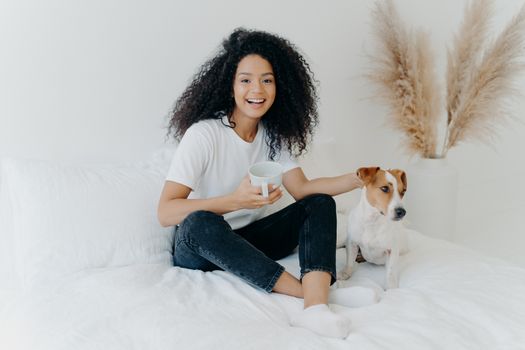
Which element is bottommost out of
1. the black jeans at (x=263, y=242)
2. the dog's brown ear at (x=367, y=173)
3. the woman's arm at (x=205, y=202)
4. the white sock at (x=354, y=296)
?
the white sock at (x=354, y=296)

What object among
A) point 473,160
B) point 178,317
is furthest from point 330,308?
point 473,160

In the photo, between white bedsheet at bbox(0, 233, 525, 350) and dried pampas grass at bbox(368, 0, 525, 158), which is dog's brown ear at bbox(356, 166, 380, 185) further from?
dried pampas grass at bbox(368, 0, 525, 158)

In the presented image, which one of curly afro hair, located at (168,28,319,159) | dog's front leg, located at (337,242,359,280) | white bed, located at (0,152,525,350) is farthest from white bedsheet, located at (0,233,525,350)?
curly afro hair, located at (168,28,319,159)

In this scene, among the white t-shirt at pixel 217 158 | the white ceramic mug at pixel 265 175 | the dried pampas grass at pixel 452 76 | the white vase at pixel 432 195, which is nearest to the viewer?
the white ceramic mug at pixel 265 175

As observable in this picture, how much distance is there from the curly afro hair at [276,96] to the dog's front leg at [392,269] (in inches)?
20.0

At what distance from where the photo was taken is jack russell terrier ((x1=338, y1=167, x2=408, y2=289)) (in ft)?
4.82

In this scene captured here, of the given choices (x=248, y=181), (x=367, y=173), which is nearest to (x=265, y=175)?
(x=248, y=181)

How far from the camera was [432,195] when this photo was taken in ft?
7.73

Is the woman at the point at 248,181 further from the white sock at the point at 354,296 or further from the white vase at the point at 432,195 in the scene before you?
the white vase at the point at 432,195

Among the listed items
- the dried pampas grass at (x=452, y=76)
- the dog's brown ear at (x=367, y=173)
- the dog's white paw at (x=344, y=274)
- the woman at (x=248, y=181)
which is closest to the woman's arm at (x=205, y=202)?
the woman at (x=248, y=181)

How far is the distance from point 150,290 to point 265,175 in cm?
43

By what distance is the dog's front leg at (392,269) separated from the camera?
5.00 ft

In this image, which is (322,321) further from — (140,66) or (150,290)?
(140,66)

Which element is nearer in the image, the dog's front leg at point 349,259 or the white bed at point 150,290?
the white bed at point 150,290
